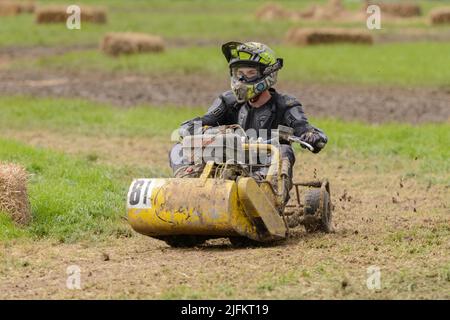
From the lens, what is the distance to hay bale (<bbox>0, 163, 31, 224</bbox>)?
40.6 feet

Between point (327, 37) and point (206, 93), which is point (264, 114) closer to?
point (206, 93)

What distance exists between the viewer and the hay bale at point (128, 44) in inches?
1286

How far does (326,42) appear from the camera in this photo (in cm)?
3656

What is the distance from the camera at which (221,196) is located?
10.7 meters

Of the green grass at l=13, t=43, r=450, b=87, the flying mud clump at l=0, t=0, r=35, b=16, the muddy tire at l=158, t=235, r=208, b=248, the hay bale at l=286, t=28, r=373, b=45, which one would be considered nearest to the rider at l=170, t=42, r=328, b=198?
the muddy tire at l=158, t=235, r=208, b=248

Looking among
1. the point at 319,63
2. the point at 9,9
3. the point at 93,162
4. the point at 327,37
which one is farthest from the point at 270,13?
the point at 93,162

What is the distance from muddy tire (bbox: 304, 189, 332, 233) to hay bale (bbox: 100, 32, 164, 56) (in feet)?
68.4

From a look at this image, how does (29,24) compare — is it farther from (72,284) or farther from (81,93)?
(72,284)

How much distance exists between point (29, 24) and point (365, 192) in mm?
29423

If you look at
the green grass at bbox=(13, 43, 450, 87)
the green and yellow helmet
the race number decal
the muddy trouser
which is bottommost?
the race number decal

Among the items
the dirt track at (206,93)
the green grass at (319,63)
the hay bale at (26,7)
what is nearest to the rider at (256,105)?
the dirt track at (206,93)

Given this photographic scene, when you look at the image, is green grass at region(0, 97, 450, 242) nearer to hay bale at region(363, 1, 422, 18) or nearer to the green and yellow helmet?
the green and yellow helmet

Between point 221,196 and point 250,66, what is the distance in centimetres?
204

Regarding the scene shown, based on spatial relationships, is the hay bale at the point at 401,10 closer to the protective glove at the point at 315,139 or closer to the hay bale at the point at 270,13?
the hay bale at the point at 270,13
